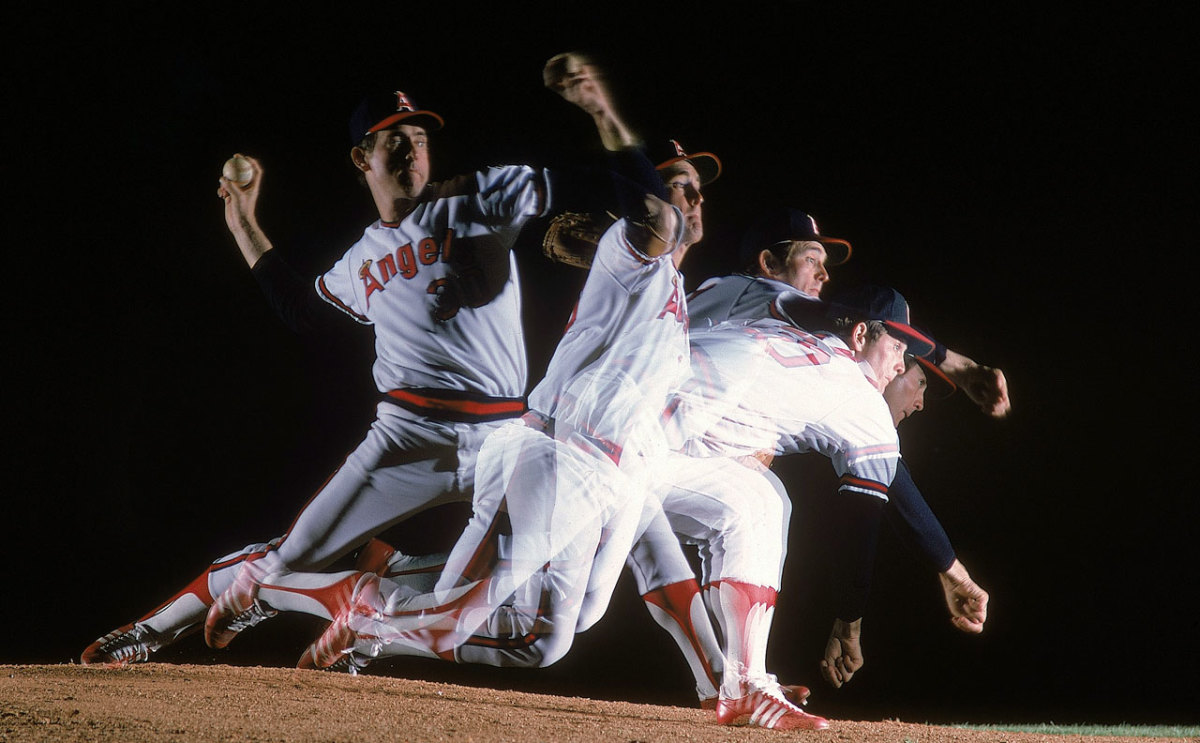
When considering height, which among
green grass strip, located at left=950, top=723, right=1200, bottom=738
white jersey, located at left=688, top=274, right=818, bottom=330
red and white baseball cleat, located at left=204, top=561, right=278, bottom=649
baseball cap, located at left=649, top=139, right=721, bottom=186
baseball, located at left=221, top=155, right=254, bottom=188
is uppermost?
baseball, located at left=221, top=155, right=254, bottom=188

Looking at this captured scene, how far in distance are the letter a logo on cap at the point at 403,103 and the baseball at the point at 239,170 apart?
58 centimetres

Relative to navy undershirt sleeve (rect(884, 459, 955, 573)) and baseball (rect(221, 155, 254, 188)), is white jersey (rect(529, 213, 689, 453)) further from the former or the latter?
baseball (rect(221, 155, 254, 188))

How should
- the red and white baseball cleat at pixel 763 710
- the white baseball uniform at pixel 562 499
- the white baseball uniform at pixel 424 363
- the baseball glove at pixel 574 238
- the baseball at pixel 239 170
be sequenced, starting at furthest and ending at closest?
the baseball at pixel 239 170 < the baseball glove at pixel 574 238 < the white baseball uniform at pixel 424 363 < the white baseball uniform at pixel 562 499 < the red and white baseball cleat at pixel 763 710

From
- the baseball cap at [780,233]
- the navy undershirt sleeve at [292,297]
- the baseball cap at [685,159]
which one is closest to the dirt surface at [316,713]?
the navy undershirt sleeve at [292,297]

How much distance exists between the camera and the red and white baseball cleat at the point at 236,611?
293cm

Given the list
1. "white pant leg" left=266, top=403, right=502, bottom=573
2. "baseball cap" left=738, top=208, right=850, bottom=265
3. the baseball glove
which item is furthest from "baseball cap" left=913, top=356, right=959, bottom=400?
"white pant leg" left=266, top=403, right=502, bottom=573

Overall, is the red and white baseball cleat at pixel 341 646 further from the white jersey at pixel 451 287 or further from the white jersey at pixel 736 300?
the white jersey at pixel 736 300

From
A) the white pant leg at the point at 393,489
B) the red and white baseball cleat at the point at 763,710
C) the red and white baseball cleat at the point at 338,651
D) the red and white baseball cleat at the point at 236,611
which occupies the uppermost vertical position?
the white pant leg at the point at 393,489

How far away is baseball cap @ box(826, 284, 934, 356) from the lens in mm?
3263

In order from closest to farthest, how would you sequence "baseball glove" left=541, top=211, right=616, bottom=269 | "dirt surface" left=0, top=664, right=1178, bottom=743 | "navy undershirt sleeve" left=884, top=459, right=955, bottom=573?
"dirt surface" left=0, top=664, right=1178, bottom=743 → "baseball glove" left=541, top=211, right=616, bottom=269 → "navy undershirt sleeve" left=884, top=459, right=955, bottom=573

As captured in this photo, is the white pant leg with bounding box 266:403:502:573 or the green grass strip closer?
the white pant leg with bounding box 266:403:502:573

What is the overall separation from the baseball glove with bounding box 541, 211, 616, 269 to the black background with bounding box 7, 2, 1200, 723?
8cm

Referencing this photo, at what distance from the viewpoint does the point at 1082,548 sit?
3447 millimetres

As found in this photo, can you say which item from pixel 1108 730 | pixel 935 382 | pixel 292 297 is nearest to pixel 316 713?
pixel 292 297
